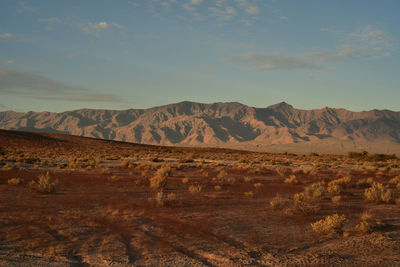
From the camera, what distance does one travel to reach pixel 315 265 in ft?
23.1

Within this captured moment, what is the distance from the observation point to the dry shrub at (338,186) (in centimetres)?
1644

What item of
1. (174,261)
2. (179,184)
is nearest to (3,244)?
(174,261)

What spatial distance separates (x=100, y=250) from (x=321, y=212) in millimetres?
7942

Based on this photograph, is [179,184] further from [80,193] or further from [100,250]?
[100,250]

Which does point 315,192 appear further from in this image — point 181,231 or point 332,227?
point 181,231

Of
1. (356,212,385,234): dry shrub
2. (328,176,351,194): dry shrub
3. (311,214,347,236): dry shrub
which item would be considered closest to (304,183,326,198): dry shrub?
(328,176,351,194): dry shrub

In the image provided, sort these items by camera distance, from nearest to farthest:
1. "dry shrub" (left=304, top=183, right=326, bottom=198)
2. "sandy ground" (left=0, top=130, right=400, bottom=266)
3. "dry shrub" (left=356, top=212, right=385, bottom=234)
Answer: "sandy ground" (left=0, top=130, right=400, bottom=266) → "dry shrub" (left=356, top=212, right=385, bottom=234) → "dry shrub" (left=304, top=183, right=326, bottom=198)

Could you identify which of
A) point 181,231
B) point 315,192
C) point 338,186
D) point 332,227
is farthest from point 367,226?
point 338,186

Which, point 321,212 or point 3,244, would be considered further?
point 321,212

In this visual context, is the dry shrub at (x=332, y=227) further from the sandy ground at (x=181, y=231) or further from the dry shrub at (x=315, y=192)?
the dry shrub at (x=315, y=192)

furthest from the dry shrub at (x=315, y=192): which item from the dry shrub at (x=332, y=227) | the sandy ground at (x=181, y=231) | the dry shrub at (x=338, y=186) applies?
the dry shrub at (x=332, y=227)

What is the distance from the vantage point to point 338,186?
17078 mm

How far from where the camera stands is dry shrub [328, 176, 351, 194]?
53.9 ft

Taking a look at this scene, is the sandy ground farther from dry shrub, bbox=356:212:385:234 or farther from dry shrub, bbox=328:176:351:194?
dry shrub, bbox=328:176:351:194
